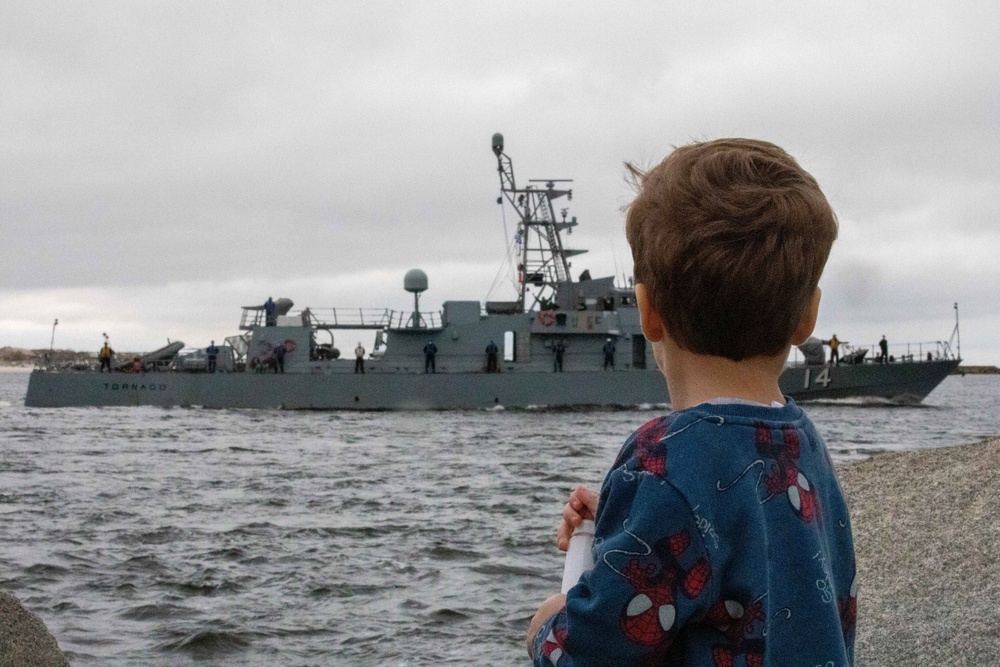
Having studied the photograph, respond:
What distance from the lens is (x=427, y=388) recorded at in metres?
32.1

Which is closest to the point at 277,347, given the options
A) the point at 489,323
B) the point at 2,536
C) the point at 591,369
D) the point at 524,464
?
the point at 489,323

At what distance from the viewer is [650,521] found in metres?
1.38

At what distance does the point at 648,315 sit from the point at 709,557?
15.4 inches

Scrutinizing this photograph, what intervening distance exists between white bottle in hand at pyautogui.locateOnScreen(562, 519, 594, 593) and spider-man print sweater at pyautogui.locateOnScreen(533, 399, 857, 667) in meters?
0.05

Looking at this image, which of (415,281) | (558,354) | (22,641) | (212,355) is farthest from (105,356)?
(22,641)

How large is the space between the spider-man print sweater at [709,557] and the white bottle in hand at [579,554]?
55mm

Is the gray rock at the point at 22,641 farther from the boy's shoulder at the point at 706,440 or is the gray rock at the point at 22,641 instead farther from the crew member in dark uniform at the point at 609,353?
the crew member in dark uniform at the point at 609,353

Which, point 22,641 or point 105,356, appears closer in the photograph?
point 22,641

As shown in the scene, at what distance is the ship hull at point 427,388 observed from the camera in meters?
Answer: 31.8

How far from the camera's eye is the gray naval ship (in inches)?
1260

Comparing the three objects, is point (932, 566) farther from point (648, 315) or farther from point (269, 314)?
point (269, 314)

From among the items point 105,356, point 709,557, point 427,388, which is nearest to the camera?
point 709,557

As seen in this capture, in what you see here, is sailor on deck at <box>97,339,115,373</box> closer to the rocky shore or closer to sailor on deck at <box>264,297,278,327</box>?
sailor on deck at <box>264,297,278,327</box>

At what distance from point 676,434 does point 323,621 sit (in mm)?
5121
